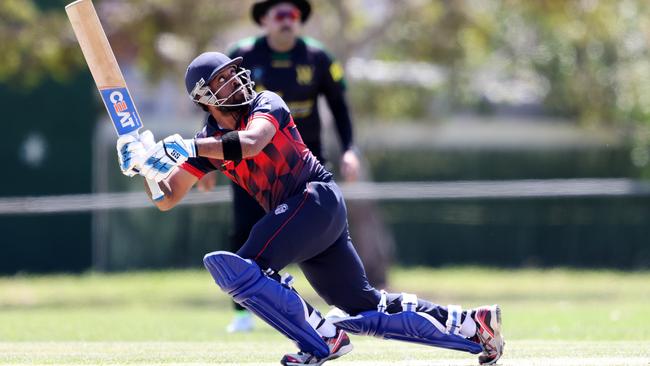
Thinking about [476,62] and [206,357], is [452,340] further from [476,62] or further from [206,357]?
[476,62]

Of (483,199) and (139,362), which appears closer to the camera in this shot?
(139,362)

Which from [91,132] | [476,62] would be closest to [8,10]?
[91,132]

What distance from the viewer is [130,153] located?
5746 millimetres

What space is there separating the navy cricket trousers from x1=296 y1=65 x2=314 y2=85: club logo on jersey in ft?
9.99

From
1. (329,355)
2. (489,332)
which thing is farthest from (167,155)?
(489,332)

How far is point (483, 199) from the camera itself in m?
17.8

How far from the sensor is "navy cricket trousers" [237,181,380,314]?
589 centimetres

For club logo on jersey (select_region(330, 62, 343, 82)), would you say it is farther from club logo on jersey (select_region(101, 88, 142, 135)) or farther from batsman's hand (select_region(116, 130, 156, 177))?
batsman's hand (select_region(116, 130, 156, 177))

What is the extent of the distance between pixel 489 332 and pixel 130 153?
2013mm

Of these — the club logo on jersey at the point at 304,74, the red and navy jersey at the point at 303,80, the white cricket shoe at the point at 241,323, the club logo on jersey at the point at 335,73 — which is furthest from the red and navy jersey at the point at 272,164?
the white cricket shoe at the point at 241,323

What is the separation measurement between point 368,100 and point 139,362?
10.3 m

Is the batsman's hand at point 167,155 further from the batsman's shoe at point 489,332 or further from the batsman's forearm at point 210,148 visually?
the batsman's shoe at point 489,332

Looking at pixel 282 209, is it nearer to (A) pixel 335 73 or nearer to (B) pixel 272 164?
(B) pixel 272 164

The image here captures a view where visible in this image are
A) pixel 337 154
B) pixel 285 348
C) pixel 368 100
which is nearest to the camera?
pixel 285 348
